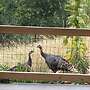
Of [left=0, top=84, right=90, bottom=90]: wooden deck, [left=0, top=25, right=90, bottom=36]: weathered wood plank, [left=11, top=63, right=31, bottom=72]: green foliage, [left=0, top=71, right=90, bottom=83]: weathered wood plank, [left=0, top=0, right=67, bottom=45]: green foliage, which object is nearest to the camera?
[left=0, top=25, right=90, bottom=36]: weathered wood plank

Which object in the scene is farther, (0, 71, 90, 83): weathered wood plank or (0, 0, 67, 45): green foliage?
(0, 0, 67, 45): green foliage

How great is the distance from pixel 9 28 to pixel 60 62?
58.0 inches

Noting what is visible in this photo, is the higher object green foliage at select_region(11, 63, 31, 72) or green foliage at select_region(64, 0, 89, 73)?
green foliage at select_region(64, 0, 89, 73)

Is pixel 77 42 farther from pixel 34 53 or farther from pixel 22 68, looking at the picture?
pixel 22 68

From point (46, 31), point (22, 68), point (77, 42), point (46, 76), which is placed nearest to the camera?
point (46, 31)

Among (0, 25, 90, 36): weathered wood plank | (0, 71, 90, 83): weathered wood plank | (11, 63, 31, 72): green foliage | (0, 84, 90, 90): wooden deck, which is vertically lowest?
(0, 84, 90, 90): wooden deck

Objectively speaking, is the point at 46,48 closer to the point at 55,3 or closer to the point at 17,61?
the point at 17,61

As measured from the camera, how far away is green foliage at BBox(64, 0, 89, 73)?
5146 millimetres

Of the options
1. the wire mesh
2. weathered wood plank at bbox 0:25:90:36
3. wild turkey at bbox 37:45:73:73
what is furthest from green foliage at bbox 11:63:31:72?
weathered wood plank at bbox 0:25:90:36

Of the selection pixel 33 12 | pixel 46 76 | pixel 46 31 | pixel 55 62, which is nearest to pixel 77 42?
pixel 55 62

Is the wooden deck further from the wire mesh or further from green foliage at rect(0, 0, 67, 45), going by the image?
green foliage at rect(0, 0, 67, 45)

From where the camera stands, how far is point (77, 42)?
544cm

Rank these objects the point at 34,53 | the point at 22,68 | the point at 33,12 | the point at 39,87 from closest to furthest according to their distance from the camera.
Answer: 1. the point at 39,87
2. the point at 22,68
3. the point at 34,53
4. the point at 33,12

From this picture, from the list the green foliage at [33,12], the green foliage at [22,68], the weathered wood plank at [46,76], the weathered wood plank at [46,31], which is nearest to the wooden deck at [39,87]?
the weathered wood plank at [46,76]
